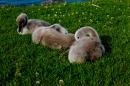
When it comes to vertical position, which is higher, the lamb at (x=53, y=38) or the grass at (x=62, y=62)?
the lamb at (x=53, y=38)

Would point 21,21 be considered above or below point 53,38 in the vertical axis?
below

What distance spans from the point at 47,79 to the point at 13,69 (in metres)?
1.22

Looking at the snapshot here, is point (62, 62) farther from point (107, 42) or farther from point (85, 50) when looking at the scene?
point (107, 42)

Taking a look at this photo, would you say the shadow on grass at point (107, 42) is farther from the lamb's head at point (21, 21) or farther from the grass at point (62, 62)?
the lamb's head at point (21, 21)

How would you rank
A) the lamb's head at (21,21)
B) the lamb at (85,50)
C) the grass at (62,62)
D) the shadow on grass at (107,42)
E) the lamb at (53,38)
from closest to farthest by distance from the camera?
the grass at (62,62) < the lamb at (85,50) < the lamb at (53,38) < the shadow on grass at (107,42) < the lamb's head at (21,21)

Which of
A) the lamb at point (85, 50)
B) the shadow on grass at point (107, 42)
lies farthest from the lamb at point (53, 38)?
the shadow on grass at point (107, 42)

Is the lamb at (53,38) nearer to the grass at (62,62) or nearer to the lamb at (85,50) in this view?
the grass at (62,62)

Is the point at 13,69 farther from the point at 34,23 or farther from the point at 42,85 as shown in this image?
the point at 34,23

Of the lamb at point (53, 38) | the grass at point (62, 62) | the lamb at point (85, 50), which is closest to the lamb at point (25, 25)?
the grass at point (62, 62)

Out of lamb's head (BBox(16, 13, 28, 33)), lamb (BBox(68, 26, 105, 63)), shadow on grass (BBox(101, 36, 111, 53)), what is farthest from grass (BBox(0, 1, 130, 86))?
lamb's head (BBox(16, 13, 28, 33))

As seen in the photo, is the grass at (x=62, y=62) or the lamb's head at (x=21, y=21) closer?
the grass at (x=62, y=62)

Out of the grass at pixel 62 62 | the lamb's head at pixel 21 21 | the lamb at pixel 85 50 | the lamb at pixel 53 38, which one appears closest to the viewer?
the grass at pixel 62 62

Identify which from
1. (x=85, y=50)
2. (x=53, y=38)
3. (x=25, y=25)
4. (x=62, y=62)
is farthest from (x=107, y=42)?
(x=25, y=25)

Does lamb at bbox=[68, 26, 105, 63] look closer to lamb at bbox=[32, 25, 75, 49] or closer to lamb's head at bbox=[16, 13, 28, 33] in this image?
lamb at bbox=[32, 25, 75, 49]
